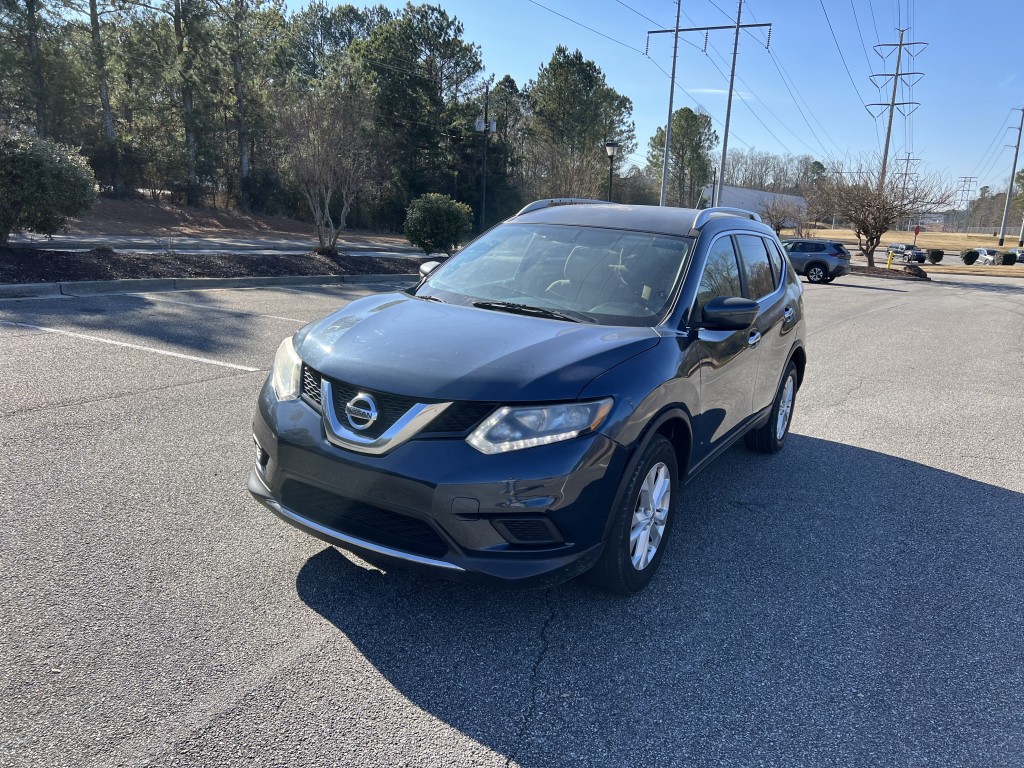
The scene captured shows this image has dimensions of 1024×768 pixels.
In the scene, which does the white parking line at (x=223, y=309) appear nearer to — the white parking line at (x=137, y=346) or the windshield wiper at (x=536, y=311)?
the white parking line at (x=137, y=346)

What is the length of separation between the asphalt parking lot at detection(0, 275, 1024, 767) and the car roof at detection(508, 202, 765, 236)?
1.73 metres

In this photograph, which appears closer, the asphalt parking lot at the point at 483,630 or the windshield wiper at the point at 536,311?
the asphalt parking lot at the point at 483,630

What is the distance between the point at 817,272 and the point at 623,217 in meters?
25.8

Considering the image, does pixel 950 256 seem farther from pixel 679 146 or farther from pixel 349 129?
pixel 349 129

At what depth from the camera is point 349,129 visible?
1633 cm

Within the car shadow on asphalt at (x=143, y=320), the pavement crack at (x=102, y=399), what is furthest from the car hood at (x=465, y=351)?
the car shadow on asphalt at (x=143, y=320)

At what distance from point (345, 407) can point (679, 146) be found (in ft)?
270

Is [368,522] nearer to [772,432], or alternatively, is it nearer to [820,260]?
[772,432]

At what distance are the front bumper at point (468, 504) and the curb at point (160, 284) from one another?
949 cm

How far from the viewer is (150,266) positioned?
12609 millimetres

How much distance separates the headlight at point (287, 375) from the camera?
3.11m

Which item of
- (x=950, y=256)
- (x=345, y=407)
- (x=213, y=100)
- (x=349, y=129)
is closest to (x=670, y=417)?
(x=345, y=407)

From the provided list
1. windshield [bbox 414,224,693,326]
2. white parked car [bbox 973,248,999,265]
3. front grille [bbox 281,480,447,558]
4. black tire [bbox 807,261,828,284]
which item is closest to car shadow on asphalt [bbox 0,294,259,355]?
windshield [bbox 414,224,693,326]

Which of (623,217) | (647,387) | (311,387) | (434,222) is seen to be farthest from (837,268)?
(311,387)
